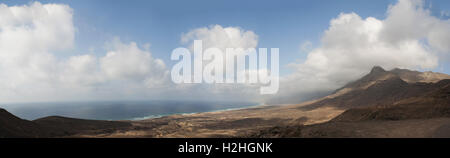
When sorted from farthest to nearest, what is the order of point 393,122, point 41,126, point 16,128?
point 41,126 → point 16,128 → point 393,122

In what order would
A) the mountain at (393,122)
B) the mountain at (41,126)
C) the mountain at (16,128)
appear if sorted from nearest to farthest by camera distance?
the mountain at (393,122) < the mountain at (16,128) < the mountain at (41,126)

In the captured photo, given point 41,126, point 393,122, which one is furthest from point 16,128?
point 393,122

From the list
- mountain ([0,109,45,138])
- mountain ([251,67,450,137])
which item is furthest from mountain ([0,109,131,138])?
mountain ([251,67,450,137])

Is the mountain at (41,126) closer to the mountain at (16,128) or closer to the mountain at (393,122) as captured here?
the mountain at (16,128)

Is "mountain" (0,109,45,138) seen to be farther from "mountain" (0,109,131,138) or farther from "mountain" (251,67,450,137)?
"mountain" (251,67,450,137)

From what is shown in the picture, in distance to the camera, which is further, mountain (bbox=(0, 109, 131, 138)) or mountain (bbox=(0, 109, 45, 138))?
mountain (bbox=(0, 109, 131, 138))

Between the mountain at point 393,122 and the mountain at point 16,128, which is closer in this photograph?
the mountain at point 393,122

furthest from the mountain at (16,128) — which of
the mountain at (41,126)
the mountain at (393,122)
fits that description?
the mountain at (393,122)

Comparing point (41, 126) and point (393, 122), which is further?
point (41, 126)

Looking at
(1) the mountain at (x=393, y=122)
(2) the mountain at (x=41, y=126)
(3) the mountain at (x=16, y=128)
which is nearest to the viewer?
(1) the mountain at (x=393, y=122)

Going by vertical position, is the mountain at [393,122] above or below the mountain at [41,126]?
above

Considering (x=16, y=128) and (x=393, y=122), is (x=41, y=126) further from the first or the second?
(x=393, y=122)
